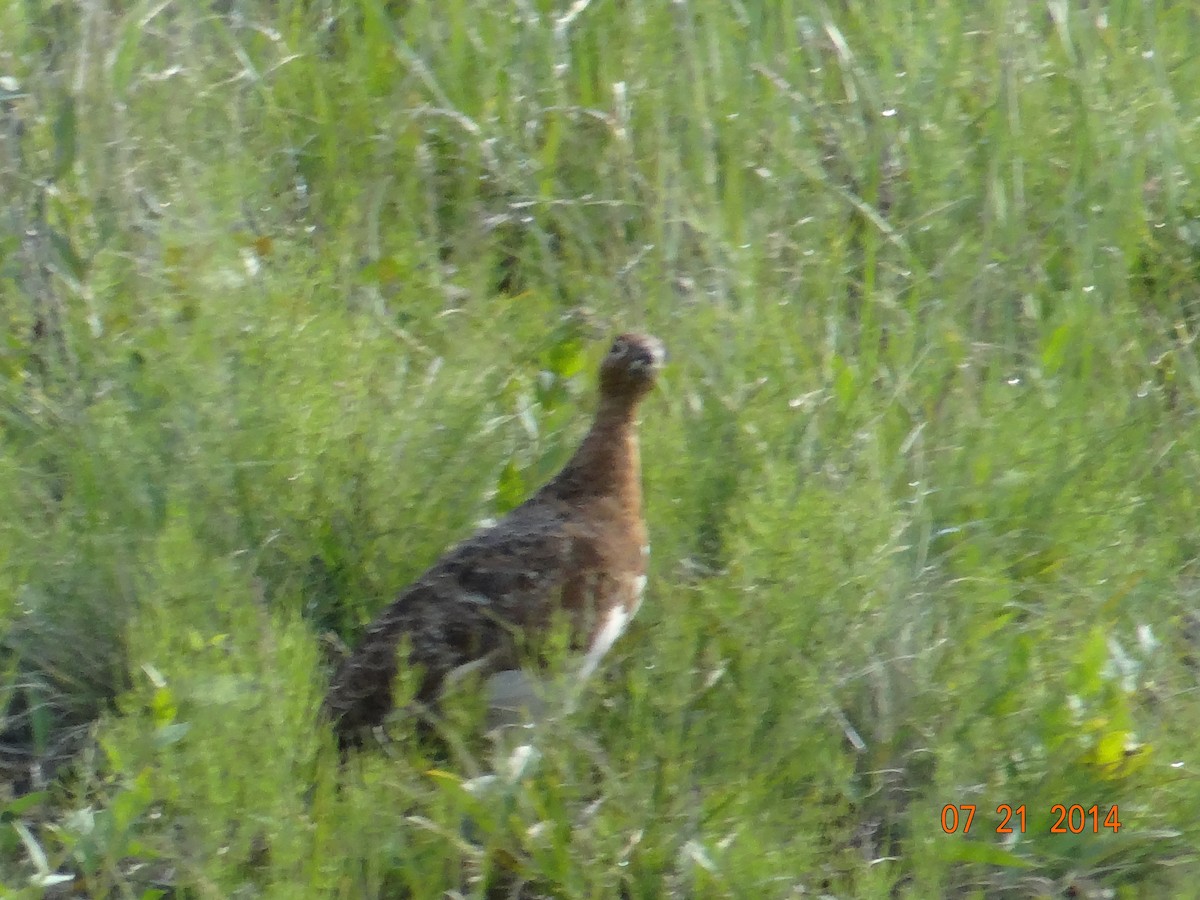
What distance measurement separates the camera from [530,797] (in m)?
2.96

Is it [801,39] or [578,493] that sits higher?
[801,39]

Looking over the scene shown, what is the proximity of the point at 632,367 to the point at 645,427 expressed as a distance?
292 millimetres

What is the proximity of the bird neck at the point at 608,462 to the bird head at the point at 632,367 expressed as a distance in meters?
0.02

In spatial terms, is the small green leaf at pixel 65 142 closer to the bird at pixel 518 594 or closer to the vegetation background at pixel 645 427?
the vegetation background at pixel 645 427

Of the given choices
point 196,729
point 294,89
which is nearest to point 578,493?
point 196,729

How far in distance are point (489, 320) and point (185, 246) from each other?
2.20 ft

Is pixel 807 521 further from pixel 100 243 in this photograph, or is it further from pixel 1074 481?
pixel 100 243

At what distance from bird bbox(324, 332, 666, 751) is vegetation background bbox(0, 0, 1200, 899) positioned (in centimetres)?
10

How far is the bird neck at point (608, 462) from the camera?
143 inches

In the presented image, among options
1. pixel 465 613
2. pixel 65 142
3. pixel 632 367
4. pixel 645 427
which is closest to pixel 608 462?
pixel 632 367

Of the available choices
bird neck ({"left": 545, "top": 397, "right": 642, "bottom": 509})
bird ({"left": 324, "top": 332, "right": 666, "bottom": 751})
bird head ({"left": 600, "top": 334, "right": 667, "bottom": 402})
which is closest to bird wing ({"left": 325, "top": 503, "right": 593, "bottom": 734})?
bird ({"left": 324, "top": 332, "right": 666, "bottom": 751})

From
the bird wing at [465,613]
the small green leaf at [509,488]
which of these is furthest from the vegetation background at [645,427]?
the bird wing at [465,613]

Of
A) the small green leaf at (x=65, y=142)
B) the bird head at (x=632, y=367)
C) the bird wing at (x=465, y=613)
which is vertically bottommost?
the bird wing at (x=465, y=613)

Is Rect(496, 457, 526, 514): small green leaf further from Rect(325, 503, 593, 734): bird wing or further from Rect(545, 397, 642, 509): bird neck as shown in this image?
Rect(325, 503, 593, 734): bird wing
